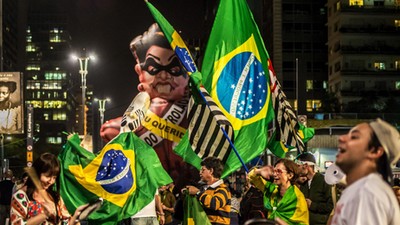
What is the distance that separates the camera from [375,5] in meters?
86.0

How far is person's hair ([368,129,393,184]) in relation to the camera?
4.16 m

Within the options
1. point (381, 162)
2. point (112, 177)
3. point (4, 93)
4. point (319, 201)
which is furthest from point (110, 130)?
point (381, 162)

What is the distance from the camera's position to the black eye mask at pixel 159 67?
26.4 meters

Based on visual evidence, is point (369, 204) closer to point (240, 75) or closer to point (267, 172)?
point (267, 172)

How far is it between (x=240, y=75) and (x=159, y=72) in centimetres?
1129

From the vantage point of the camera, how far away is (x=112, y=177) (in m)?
13.3

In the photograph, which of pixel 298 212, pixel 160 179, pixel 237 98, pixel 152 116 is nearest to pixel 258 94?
pixel 237 98

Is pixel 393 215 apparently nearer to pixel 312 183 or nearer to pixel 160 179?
pixel 312 183

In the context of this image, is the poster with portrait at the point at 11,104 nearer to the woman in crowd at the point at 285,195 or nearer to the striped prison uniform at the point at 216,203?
the striped prison uniform at the point at 216,203

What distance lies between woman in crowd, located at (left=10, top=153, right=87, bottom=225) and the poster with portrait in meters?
27.5

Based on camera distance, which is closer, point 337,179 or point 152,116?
point 337,179

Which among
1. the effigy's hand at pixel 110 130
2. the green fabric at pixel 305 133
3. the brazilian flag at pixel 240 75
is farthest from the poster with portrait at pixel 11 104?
the green fabric at pixel 305 133

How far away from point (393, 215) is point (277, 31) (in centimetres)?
9182

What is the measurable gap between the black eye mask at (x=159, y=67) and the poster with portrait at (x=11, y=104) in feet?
31.1
